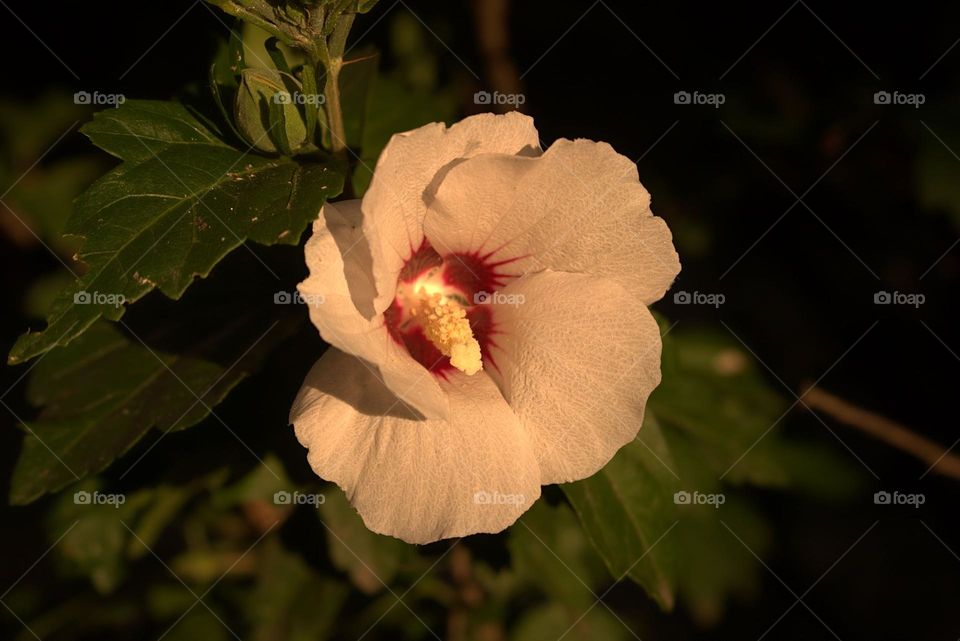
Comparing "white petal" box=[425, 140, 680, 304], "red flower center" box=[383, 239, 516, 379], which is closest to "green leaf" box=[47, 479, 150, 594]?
"red flower center" box=[383, 239, 516, 379]

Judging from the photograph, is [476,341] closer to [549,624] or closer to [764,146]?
[549,624]

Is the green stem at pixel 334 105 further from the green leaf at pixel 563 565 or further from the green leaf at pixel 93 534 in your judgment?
the green leaf at pixel 563 565

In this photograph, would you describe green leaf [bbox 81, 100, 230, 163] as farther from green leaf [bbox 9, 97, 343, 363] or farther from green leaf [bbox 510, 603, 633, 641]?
green leaf [bbox 510, 603, 633, 641]

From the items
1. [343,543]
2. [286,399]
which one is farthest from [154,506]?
[286,399]

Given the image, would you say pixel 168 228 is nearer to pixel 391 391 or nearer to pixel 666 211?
pixel 391 391

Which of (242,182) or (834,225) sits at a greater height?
(242,182)
